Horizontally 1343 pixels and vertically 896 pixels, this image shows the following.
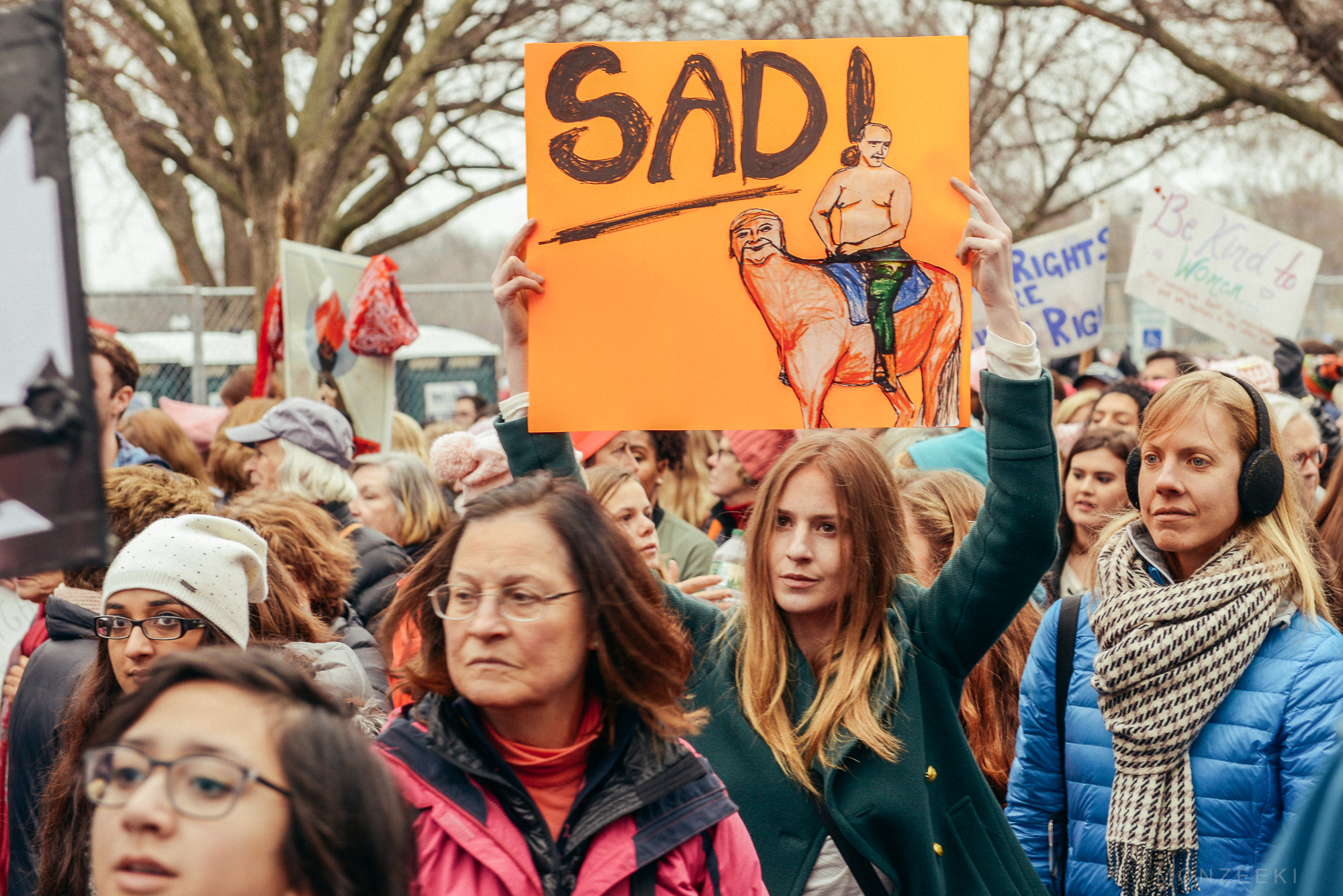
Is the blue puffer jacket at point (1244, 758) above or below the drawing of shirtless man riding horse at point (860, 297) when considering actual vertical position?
below

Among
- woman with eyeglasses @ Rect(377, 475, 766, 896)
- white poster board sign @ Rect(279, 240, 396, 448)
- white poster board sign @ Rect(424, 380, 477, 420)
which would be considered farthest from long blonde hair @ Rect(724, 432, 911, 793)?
white poster board sign @ Rect(424, 380, 477, 420)

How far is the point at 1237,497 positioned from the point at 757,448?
249 cm

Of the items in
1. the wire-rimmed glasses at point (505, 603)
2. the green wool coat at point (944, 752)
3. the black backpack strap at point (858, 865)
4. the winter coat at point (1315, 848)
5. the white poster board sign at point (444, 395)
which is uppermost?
the winter coat at point (1315, 848)

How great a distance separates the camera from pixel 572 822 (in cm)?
199

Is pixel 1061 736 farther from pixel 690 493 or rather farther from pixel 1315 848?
pixel 690 493

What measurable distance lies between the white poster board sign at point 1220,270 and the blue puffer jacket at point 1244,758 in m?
5.10

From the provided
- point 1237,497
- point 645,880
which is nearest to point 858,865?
point 645,880

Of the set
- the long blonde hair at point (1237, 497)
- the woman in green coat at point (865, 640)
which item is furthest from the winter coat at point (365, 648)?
the long blonde hair at point (1237, 497)

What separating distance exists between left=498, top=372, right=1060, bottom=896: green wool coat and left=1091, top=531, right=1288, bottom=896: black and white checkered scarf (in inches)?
13.0

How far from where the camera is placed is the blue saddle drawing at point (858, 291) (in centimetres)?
282

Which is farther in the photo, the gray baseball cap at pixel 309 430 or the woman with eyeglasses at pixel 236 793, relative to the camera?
the gray baseball cap at pixel 309 430

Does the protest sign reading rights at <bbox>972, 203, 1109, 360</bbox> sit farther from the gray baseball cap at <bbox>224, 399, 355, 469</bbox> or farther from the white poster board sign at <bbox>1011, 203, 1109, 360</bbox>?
the gray baseball cap at <bbox>224, 399, 355, 469</bbox>

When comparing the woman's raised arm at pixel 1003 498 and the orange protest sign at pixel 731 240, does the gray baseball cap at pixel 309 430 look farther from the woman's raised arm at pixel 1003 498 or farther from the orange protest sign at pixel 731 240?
the woman's raised arm at pixel 1003 498

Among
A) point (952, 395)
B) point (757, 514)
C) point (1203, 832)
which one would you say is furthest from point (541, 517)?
point (1203, 832)
